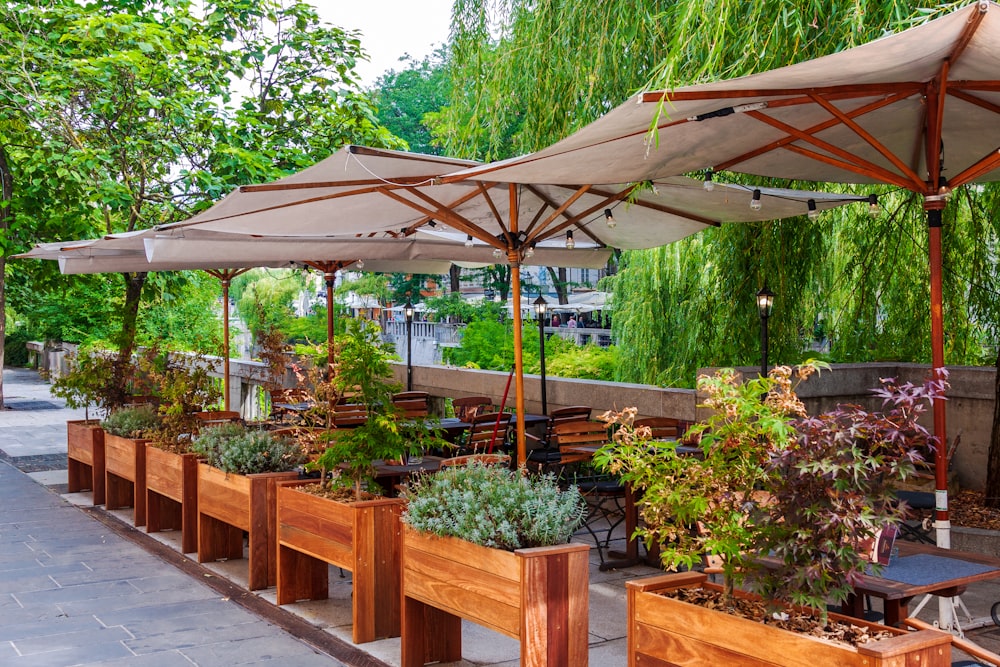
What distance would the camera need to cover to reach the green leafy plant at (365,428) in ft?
20.3

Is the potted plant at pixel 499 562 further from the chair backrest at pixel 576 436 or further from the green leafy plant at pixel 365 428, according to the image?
the chair backrest at pixel 576 436

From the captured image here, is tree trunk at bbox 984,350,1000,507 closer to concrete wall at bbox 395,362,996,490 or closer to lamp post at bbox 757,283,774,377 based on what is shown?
concrete wall at bbox 395,362,996,490

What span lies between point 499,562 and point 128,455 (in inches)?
243

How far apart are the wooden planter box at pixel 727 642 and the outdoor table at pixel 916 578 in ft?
1.92

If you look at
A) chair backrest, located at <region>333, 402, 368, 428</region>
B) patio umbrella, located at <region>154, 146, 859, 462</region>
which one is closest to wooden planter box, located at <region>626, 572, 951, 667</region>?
patio umbrella, located at <region>154, 146, 859, 462</region>

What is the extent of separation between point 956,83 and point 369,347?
3641 mm

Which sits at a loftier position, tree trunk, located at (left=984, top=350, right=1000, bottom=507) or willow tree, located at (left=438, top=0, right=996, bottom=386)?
willow tree, located at (left=438, top=0, right=996, bottom=386)

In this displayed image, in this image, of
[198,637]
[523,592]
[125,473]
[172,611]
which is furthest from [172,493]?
[523,592]

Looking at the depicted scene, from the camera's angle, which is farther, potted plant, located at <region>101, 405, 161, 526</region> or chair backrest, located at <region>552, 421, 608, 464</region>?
potted plant, located at <region>101, 405, 161, 526</region>

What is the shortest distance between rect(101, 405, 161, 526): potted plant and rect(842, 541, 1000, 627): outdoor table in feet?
23.0

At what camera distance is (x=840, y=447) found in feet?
11.3

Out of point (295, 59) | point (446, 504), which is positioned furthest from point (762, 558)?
point (295, 59)

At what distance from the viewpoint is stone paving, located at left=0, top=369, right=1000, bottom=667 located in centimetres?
586

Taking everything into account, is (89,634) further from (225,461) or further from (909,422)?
(909,422)
